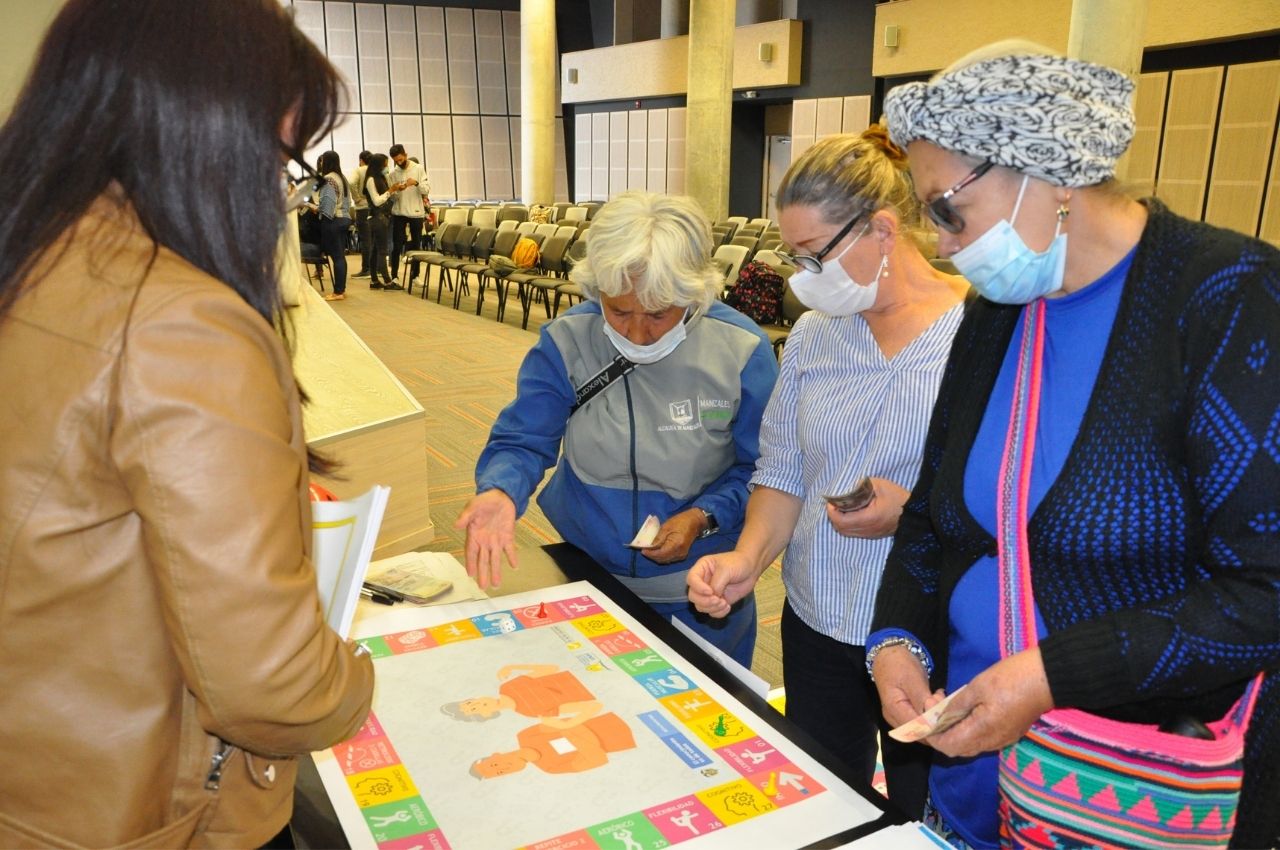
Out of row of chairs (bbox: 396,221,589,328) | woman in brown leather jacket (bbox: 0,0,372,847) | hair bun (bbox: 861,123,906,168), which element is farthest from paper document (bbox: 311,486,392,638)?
row of chairs (bbox: 396,221,589,328)

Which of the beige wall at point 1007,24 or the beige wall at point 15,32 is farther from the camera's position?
the beige wall at point 1007,24

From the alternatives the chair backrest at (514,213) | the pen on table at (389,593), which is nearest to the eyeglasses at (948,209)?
the pen on table at (389,593)

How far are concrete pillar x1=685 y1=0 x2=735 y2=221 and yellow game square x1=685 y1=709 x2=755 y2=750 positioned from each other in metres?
10.8

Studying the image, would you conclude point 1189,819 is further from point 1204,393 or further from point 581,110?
point 581,110

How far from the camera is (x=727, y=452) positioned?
1.96 m

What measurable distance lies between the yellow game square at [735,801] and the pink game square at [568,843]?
6.2 inches

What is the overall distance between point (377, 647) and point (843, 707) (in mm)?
850

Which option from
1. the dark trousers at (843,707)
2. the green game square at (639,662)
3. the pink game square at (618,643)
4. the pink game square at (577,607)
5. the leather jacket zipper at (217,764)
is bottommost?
the dark trousers at (843,707)

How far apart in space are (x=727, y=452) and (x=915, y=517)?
0.67 m

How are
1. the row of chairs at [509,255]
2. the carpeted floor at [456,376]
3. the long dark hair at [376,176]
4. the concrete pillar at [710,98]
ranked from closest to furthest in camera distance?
the carpeted floor at [456,376] → the row of chairs at [509,255] → the concrete pillar at [710,98] → the long dark hair at [376,176]

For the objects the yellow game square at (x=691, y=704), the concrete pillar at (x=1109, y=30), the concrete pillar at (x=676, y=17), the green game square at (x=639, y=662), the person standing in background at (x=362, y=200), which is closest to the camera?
the yellow game square at (x=691, y=704)

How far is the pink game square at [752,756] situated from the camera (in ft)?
3.94

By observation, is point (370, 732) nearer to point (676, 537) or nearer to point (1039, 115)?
point (676, 537)

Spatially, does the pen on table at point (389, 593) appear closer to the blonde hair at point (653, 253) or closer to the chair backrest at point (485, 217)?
the blonde hair at point (653, 253)
